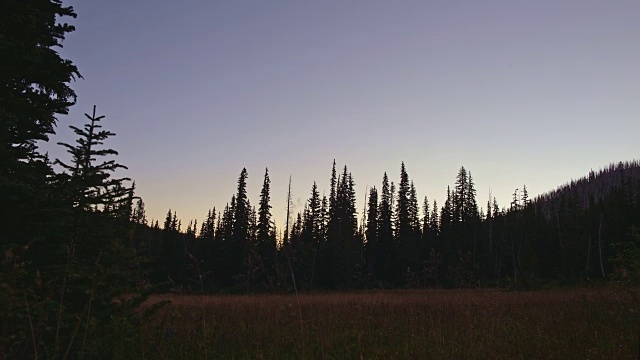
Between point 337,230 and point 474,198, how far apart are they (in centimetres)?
2737

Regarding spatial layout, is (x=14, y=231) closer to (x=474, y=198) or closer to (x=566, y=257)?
(x=566, y=257)

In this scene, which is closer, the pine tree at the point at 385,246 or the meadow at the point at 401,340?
the meadow at the point at 401,340

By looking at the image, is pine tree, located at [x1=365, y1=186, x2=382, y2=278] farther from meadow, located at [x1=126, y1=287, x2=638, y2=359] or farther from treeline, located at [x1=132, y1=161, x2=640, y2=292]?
meadow, located at [x1=126, y1=287, x2=638, y2=359]

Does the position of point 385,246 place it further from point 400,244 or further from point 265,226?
point 265,226

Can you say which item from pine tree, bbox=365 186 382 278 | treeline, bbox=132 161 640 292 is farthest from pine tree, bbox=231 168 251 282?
pine tree, bbox=365 186 382 278

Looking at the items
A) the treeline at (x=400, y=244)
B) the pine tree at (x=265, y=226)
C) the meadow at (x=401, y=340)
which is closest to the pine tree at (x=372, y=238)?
the treeline at (x=400, y=244)

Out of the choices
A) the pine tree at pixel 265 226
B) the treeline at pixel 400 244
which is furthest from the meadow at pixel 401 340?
the pine tree at pixel 265 226

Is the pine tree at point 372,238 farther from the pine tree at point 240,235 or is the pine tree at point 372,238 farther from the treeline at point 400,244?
the pine tree at point 240,235

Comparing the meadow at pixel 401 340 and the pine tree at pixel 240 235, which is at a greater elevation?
the pine tree at pixel 240 235

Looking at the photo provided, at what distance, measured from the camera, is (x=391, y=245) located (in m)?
59.6

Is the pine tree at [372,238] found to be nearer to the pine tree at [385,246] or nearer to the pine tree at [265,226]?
the pine tree at [385,246]

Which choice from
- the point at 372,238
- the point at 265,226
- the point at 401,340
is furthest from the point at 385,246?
the point at 401,340

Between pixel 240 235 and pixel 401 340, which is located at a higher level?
pixel 240 235

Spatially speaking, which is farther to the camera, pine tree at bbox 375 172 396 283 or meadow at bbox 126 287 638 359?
pine tree at bbox 375 172 396 283
